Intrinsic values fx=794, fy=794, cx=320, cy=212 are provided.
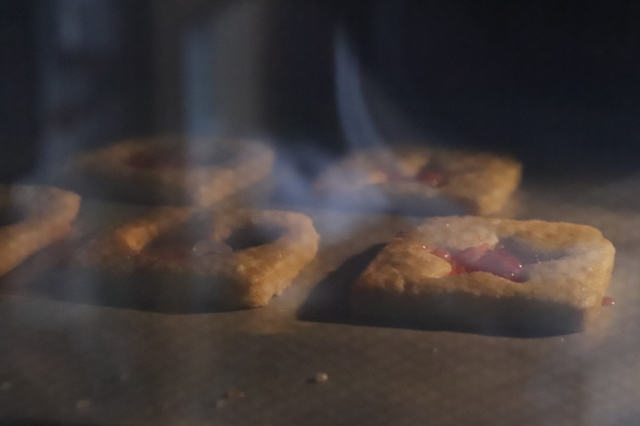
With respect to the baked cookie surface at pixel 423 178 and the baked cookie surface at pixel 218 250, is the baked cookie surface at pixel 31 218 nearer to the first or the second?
the baked cookie surface at pixel 218 250

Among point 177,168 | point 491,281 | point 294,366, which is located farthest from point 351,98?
point 294,366

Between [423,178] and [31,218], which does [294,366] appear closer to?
[31,218]

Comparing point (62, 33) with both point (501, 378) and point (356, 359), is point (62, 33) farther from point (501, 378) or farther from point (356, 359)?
point (501, 378)

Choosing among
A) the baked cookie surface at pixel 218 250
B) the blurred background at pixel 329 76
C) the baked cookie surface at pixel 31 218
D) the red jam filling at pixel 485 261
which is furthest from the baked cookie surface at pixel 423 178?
the baked cookie surface at pixel 31 218

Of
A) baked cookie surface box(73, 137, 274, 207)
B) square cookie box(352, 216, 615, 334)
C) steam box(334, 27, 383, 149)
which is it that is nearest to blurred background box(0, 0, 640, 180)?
steam box(334, 27, 383, 149)

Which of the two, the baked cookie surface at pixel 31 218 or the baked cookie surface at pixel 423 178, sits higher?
the baked cookie surface at pixel 423 178

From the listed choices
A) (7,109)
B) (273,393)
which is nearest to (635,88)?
(273,393)
